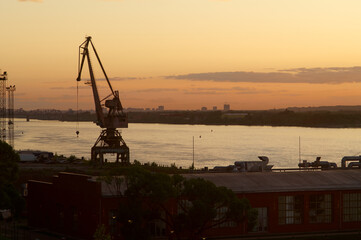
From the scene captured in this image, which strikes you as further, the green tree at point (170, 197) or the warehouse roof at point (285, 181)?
the warehouse roof at point (285, 181)

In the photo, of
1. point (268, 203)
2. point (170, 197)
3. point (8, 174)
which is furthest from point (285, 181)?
point (8, 174)

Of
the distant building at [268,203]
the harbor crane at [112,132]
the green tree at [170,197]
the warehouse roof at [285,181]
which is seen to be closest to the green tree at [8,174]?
the distant building at [268,203]

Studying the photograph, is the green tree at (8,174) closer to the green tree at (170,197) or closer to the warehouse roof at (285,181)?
the green tree at (170,197)

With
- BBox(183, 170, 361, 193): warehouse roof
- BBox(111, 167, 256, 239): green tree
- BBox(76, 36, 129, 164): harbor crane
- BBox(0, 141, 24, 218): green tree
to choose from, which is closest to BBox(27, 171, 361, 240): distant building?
BBox(183, 170, 361, 193): warehouse roof

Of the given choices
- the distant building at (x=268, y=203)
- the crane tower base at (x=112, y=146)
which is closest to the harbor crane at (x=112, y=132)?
the crane tower base at (x=112, y=146)

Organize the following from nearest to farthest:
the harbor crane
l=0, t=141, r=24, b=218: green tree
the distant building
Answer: l=0, t=141, r=24, b=218: green tree, the distant building, the harbor crane

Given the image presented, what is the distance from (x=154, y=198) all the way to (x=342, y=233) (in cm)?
1846

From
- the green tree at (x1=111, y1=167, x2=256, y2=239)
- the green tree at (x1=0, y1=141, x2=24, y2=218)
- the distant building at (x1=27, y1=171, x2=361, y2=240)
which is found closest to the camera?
the green tree at (x1=111, y1=167, x2=256, y2=239)

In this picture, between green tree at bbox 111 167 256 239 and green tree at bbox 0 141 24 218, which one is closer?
green tree at bbox 111 167 256 239

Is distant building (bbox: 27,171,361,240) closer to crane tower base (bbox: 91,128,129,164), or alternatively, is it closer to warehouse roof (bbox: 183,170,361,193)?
warehouse roof (bbox: 183,170,361,193)

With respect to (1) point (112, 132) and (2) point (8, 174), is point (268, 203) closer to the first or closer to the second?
(2) point (8, 174)

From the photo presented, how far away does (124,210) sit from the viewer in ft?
125

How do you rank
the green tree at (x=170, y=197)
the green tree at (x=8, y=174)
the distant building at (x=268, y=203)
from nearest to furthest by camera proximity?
the green tree at (x=170, y=197), the green tree at (x=8, y=174), the distant building at (x=268, y=203)

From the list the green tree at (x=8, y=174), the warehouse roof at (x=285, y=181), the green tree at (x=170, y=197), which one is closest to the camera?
the green tree at (x=170, y=197)
